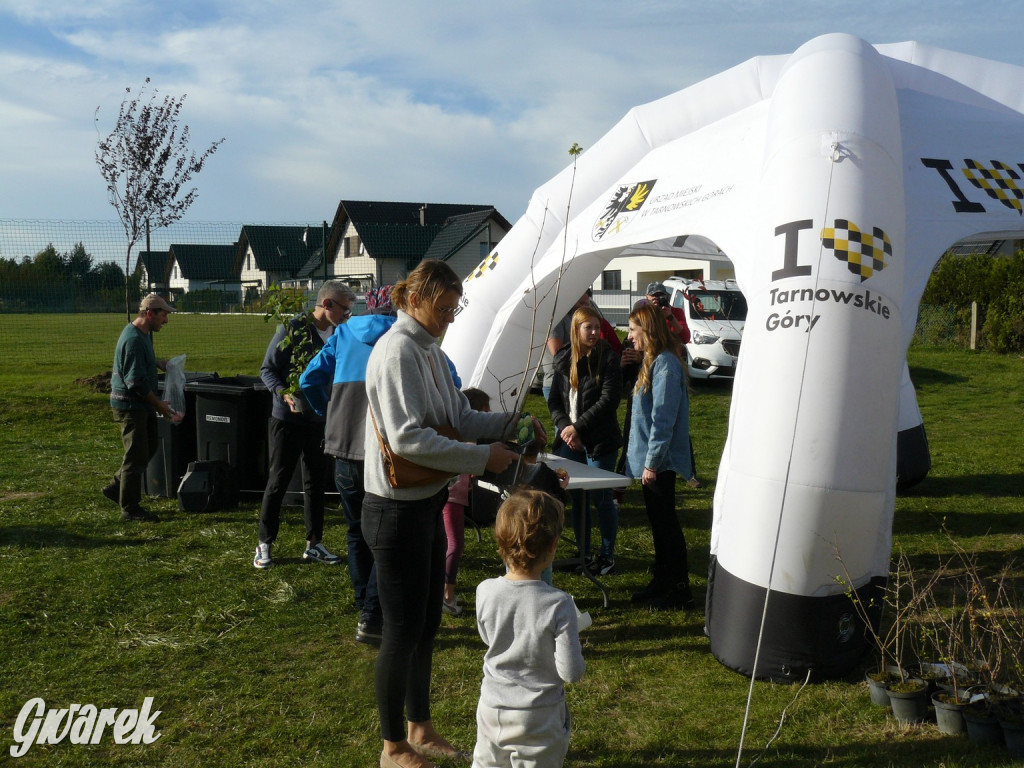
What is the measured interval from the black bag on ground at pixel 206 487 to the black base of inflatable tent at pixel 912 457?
20.1 ft

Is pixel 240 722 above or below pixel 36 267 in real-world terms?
below

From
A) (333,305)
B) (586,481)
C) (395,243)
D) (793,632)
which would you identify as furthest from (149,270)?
(395,243)

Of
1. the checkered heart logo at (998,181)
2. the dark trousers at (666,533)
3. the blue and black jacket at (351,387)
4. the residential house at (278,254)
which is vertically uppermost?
the residential house at (278,254)

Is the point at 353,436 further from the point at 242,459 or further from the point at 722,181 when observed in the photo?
the point at 242,459

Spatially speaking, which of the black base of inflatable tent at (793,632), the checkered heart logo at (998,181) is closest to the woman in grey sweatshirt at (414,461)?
the black base of inflatable tent at (793,632)

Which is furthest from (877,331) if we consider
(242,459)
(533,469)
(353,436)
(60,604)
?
(242,459)

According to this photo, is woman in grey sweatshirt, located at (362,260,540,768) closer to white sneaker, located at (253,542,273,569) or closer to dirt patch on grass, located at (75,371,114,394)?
white sneaker, located at (253,542,273,569)

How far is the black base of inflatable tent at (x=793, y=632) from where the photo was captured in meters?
4.45

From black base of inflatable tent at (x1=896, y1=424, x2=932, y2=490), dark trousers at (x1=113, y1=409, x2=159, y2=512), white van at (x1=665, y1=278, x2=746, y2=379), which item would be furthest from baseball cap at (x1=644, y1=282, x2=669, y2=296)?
dark trousers at (x1=113, y1=409, x2=159, y2=512)

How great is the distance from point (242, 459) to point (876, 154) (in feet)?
19.5

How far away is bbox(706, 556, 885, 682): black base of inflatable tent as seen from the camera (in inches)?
175

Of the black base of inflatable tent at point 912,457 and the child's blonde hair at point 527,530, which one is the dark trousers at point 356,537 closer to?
the child's blonde hair at point 527,530

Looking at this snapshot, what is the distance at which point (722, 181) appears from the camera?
5.95 meters

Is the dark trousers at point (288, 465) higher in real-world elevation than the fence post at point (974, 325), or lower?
lower
